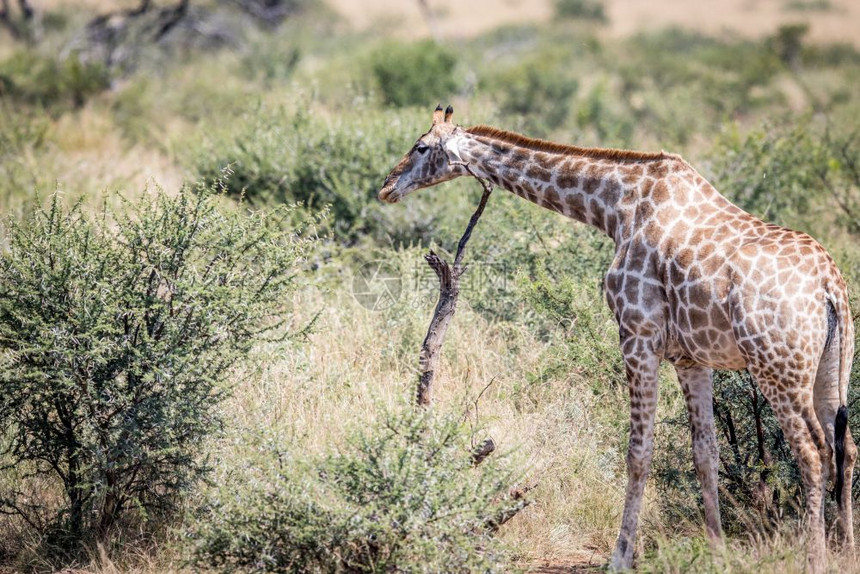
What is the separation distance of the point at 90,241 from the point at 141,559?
2006 millimetres

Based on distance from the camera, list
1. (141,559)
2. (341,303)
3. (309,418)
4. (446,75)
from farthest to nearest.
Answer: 1. (446,75)
2. (341,303)
3. (309,418)
4. (141,559)

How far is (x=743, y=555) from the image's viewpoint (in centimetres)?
555

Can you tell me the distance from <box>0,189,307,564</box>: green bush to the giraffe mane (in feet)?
5.44

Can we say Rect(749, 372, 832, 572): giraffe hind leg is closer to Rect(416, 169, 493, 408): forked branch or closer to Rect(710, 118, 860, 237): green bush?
Rect(416, 169, 493, 408): forked branch

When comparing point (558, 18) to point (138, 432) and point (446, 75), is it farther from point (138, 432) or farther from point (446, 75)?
point (138, 432)

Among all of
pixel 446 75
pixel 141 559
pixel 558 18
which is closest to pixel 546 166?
pixel 141 559

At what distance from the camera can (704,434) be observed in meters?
6.30

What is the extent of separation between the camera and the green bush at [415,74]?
1858cm

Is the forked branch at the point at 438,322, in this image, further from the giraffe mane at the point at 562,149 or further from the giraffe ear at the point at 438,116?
the giraffe ear at the point at 438,116

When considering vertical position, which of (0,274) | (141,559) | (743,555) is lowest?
(141,559)
